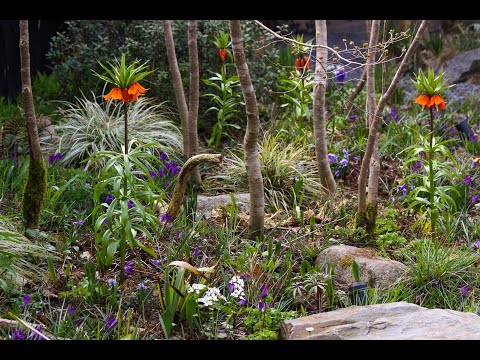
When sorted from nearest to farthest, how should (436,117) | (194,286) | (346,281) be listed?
1. (194,286)
2. (346,281)
3. (436,117)

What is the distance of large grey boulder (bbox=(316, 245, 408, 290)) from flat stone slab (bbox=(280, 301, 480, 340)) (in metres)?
0.58

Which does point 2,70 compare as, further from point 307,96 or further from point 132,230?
point 132,230

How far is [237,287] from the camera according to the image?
3.66m

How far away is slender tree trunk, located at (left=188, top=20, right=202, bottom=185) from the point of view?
5.51 m

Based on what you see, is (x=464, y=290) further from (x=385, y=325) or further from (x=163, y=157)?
(x=163, y=157)

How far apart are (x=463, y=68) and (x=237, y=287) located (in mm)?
7755

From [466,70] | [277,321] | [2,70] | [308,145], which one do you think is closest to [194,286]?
[277,321]

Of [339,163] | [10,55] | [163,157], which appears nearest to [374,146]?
[339,163]

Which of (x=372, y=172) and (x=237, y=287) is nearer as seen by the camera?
(x=237, y=287)

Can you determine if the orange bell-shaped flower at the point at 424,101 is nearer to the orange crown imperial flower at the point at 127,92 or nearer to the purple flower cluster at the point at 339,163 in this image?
the purple flower cluster at the point at 339,163

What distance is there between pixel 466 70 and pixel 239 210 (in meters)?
6.30

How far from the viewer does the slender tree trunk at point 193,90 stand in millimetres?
5512

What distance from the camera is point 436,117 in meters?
7.38

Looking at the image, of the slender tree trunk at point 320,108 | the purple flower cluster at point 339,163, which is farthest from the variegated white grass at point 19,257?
the purple flower cluster at point 339,163
